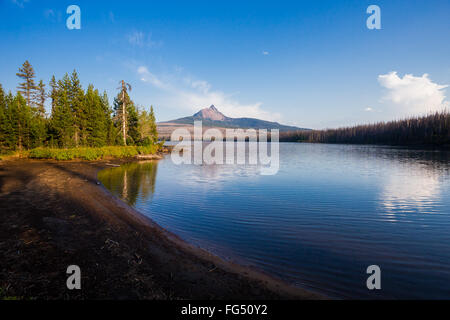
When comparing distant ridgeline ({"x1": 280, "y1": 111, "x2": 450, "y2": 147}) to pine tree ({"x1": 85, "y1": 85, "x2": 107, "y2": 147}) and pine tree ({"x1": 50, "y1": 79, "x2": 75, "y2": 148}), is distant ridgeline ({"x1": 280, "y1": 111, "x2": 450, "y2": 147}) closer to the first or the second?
pine tree ({"x1": 85, "y1": 85, "x2": 107, "y2": 147})

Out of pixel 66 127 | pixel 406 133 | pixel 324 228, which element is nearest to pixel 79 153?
pixel 66 127

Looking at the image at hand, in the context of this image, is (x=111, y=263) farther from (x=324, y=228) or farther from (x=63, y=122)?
(x=63, y=122)

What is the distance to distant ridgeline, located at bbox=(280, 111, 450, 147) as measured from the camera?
86.9 m

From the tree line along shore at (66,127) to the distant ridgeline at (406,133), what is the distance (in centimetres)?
10696

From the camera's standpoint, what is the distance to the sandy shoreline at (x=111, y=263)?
4.76m

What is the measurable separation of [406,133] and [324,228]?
123173mm

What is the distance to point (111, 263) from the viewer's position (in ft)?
19.3

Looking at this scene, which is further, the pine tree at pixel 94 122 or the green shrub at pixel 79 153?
the pine tree at pixel 94 122

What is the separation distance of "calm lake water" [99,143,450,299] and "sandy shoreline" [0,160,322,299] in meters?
1.09

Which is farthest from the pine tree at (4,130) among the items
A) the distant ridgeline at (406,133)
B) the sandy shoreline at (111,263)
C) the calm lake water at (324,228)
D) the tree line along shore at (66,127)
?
the distant ridgeline at (406,133)

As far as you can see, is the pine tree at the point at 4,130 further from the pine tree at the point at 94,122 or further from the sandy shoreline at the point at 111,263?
the sandy shoreline at the point at 111,263

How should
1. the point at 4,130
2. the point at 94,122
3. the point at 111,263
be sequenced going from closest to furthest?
the point at 111,263, the point at 4,130, the point at 94,122

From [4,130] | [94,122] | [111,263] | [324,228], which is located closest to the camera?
[111,263]

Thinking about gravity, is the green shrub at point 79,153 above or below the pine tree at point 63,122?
below
